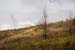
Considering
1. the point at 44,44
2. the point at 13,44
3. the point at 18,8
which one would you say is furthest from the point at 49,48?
the point at 18,8

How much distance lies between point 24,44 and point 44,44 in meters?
0.36

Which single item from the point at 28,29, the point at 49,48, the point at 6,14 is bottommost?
the point at 49,48

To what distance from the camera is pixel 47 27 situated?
3.93m

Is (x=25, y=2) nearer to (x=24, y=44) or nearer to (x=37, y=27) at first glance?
(x=37, y=27)

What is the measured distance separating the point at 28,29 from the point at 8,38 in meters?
0.39

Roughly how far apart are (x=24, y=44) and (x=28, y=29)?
278mm

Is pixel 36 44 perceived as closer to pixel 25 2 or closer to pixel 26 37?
pixel 26 37

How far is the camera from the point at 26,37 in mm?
3863

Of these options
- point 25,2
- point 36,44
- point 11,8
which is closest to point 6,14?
point 11,8

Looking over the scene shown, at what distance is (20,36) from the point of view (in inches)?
152

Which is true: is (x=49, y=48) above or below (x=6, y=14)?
below

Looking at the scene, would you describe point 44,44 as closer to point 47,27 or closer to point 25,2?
point 47,27

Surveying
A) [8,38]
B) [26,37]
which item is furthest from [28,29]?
[8,38]

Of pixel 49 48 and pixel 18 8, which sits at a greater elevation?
pixel 18 8
